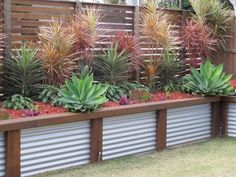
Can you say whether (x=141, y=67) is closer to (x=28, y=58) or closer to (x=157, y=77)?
(x=157, y=77)

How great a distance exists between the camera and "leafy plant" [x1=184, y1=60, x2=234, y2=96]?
7430 mm

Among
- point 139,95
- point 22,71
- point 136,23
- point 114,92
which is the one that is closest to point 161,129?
point 139,95

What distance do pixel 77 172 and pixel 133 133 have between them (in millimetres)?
1190

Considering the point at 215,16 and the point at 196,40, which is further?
the point at 215,16

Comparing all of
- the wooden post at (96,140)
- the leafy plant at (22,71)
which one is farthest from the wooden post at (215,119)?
the leafy plant at (22,71)

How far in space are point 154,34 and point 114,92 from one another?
1277 millimetres

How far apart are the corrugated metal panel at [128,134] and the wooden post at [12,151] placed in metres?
1.27

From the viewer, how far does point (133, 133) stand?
250 inches

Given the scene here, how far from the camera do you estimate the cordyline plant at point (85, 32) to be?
634 cm

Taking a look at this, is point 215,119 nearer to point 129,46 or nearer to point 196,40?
point 196,40

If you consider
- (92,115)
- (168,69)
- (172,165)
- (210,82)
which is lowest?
(172,165)

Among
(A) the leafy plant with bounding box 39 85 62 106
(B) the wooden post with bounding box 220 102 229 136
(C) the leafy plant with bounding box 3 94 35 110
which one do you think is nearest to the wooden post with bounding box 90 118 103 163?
(A) the leafy plant with bounding box 39 85 62 106

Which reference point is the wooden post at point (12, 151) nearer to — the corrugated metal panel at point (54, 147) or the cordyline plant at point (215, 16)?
the corrugated metal panel at point (54, 147)

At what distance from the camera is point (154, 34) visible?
741 centimetres
